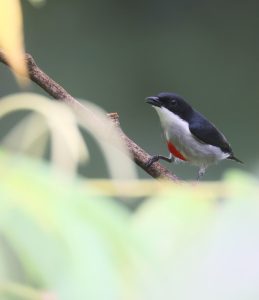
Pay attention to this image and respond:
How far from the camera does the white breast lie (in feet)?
5.69

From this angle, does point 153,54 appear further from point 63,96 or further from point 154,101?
point 63,96

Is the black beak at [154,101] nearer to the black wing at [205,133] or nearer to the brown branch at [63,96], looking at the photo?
→ the black wing at [205,133]

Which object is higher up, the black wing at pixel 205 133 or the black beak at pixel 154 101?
the black beak at pixel 154 101

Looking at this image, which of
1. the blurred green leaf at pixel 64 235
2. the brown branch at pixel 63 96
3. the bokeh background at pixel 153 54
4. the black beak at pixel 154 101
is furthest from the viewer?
the bokeh background at pixel 153 54

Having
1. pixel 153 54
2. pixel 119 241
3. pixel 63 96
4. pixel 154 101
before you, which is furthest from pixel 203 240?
pixel 153 54

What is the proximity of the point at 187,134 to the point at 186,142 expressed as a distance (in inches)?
1.0

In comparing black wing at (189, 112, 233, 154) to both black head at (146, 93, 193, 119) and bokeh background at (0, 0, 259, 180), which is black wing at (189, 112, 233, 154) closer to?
black head at (146, 93, 193, 119)

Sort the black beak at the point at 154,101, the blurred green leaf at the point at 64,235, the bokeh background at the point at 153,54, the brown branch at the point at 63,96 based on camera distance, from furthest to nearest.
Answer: the bokeh background at the point at 153,54
the black beak at the point at 154,101
the brown branch at the point at 63,96
the blurred green leaf at the point at 64,235

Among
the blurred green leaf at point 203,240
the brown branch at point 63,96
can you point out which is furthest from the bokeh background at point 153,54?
the blurred green leaf at point 203,240

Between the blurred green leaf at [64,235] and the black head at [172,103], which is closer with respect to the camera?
the blurred green leaf at [64,235]

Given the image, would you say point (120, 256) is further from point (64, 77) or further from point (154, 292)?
point (64, 77)

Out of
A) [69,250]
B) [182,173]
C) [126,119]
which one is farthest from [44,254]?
[126,119]

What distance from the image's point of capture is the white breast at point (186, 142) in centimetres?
174

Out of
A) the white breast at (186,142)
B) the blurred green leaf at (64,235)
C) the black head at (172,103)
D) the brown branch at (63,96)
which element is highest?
the blurred green leaf at (64,235)
